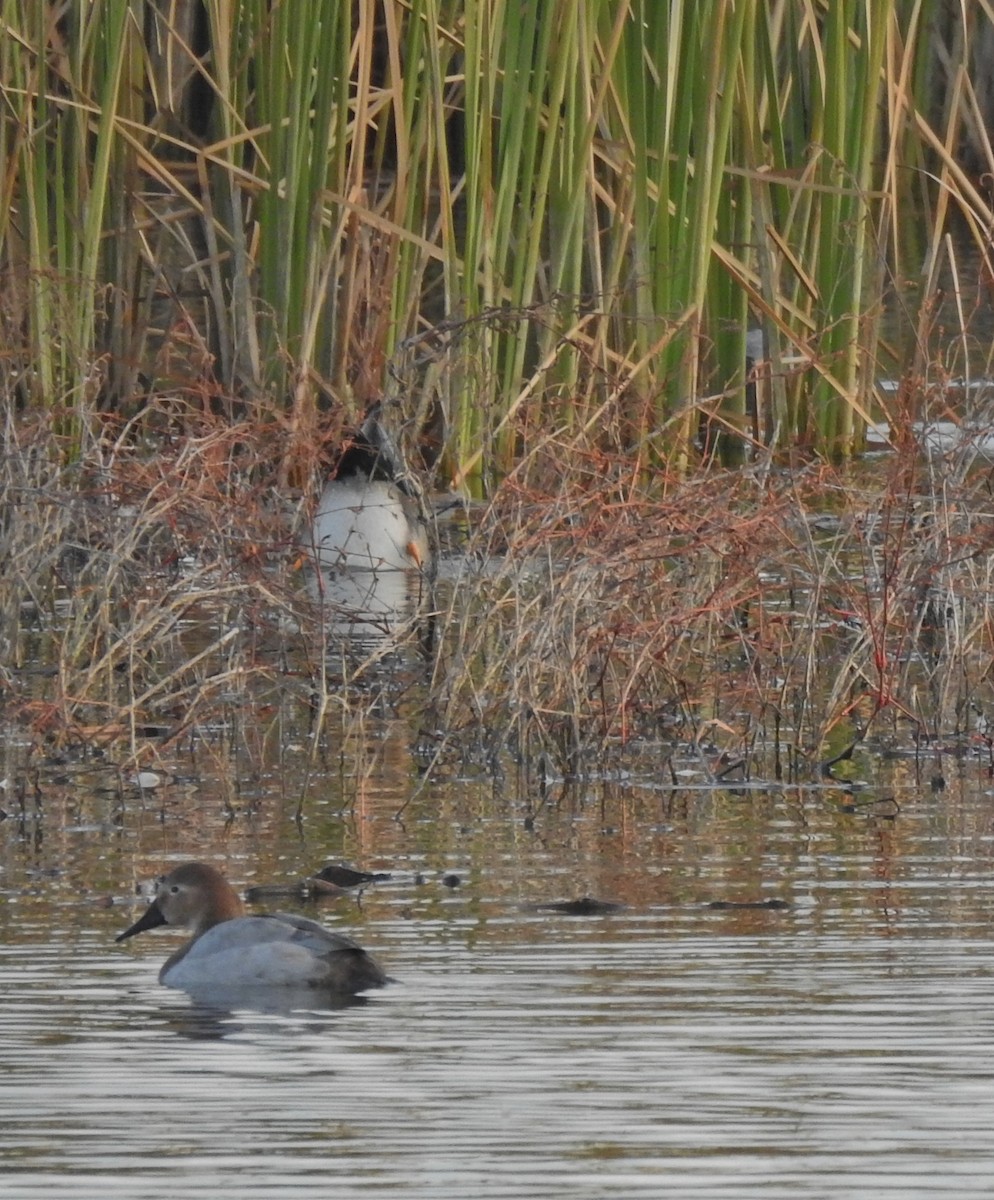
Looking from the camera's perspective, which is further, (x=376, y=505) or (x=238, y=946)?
(x=376, y=505)

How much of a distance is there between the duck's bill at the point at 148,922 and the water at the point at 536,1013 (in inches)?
1.4

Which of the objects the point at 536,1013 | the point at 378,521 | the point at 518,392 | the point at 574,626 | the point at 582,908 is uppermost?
the point at 518,392

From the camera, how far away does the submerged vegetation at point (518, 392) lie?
6848mm

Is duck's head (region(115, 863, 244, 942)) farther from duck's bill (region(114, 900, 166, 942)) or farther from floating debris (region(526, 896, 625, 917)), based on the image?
floating debris (region(526, 896, 625, 917))

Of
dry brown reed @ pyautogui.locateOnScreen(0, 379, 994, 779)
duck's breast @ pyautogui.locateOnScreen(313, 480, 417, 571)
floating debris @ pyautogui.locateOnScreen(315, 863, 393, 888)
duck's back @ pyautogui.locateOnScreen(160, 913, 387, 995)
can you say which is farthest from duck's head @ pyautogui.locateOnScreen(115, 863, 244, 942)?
duck's breast @ pyautogui.locateOnScreen(313, 480, 417, 571)

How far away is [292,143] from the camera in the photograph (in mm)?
9742

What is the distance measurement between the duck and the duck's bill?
12.6 feet

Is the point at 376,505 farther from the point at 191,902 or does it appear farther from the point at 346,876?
the point at 191,902

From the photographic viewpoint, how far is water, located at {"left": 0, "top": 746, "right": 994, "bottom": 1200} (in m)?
3.81

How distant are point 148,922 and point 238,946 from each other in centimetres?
34

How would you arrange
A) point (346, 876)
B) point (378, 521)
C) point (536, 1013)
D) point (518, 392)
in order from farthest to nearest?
point (518, 392) → point (378, 521) → point (346, 876) → point (536, 1013)

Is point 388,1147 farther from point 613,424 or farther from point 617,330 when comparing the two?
point 617,330

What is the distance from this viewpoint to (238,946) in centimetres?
496

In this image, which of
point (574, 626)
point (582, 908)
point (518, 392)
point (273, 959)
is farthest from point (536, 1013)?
point (518, 392)
